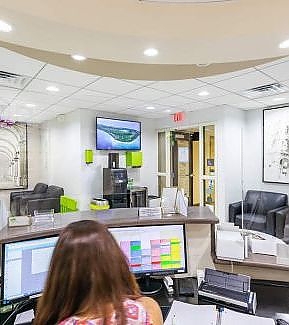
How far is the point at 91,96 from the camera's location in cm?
476

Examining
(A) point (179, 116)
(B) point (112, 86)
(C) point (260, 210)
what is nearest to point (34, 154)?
(A) point (179, 116)

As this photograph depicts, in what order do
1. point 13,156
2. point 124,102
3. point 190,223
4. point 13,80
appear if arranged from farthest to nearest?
1. point 13,156
2. point 124,102
3. point 13,80
4. point 190,223

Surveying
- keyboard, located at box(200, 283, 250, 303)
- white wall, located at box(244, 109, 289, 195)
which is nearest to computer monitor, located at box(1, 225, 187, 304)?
keyboard, located at box(200, 283, 250, 303)

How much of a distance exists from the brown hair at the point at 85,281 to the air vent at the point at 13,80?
324 cm

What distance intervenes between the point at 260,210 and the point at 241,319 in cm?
466

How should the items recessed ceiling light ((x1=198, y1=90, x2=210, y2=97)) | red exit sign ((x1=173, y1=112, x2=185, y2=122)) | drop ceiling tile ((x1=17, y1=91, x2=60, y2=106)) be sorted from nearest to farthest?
recessed ceiling light ((x1=198, y1=90, x2=210, y2=97)) → drop ceiling tile ((x1=17, y1=91, x2=60, y2=106)) → red exit sign ((x1=173, y1=112, x2=185, y2=122))

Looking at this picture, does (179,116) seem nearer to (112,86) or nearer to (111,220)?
(112,86)

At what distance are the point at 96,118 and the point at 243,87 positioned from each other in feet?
10.2

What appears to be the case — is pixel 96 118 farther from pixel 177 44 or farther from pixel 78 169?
pixel 177 44

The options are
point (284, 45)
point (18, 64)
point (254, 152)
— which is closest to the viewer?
point (284, 45)

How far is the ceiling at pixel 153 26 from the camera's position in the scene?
6.79 ft

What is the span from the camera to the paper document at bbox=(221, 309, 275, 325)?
1.31 meters

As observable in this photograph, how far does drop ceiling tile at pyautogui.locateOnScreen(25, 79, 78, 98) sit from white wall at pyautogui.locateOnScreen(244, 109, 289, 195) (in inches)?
152

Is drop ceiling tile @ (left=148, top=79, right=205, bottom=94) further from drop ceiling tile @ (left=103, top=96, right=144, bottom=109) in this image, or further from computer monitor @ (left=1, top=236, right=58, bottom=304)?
computer monitor @ (left=1, top=236, right=58, bottom=304)
